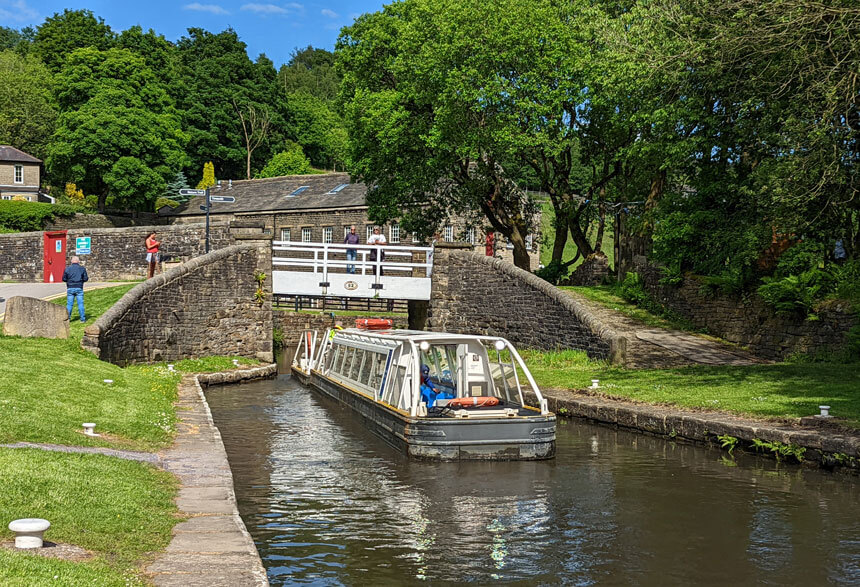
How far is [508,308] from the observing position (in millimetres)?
24703

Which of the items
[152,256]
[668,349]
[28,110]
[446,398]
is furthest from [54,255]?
[28,110]

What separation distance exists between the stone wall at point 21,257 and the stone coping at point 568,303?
18.6m

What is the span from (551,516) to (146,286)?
14.6 metres

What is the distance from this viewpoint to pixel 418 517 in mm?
9445

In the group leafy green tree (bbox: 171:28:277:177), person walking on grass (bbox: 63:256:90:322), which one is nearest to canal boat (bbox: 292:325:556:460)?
person walking on grass (bbox: 63:256:90:322)

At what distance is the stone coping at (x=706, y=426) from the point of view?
439 inches

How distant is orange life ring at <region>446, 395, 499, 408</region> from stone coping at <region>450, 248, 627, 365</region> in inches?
283

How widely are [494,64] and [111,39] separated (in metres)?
44.2

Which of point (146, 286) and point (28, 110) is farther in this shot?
point (28, 110)

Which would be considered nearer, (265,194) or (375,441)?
(375,441)

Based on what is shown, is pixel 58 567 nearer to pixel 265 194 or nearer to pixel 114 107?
pixel 265 194

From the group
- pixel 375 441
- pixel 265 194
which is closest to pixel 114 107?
pixel 265 194

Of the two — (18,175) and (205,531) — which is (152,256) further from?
(18,175)

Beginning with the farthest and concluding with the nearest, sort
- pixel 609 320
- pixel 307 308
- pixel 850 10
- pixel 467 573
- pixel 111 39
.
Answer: pixel 111 39 → pixel 307 308 → pixel 609 320 → pixel 850 10 → pixel 467 573
